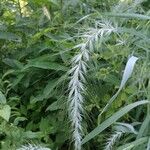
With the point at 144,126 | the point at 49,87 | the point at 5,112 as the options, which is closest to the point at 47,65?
the point at 49,87

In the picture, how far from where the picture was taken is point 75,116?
186 cm

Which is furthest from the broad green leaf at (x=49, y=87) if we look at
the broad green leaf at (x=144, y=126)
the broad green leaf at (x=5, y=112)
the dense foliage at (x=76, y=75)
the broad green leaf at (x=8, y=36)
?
the broad green leaf at (x=144, y=126)

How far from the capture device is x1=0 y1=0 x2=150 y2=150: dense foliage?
1.90m

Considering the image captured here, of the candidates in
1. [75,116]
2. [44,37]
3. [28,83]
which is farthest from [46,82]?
[75,116]

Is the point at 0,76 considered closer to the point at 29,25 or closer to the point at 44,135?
the point at 29,25

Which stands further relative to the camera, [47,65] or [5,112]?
[47,65]

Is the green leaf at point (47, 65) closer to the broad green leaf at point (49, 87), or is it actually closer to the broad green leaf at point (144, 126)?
the broad green leaf at point (49, 87)

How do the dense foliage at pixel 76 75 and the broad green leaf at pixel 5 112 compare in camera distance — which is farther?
the broad green leaf at pixel 5 112

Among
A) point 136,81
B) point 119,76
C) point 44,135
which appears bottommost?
point 44,135

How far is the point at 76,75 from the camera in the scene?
188 centimetres

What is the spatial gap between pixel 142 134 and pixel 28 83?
2.41ft

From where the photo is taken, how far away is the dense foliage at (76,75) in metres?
1.90

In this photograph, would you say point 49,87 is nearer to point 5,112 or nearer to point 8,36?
point 5,112

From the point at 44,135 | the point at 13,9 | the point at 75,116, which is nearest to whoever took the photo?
the point at 75,116
